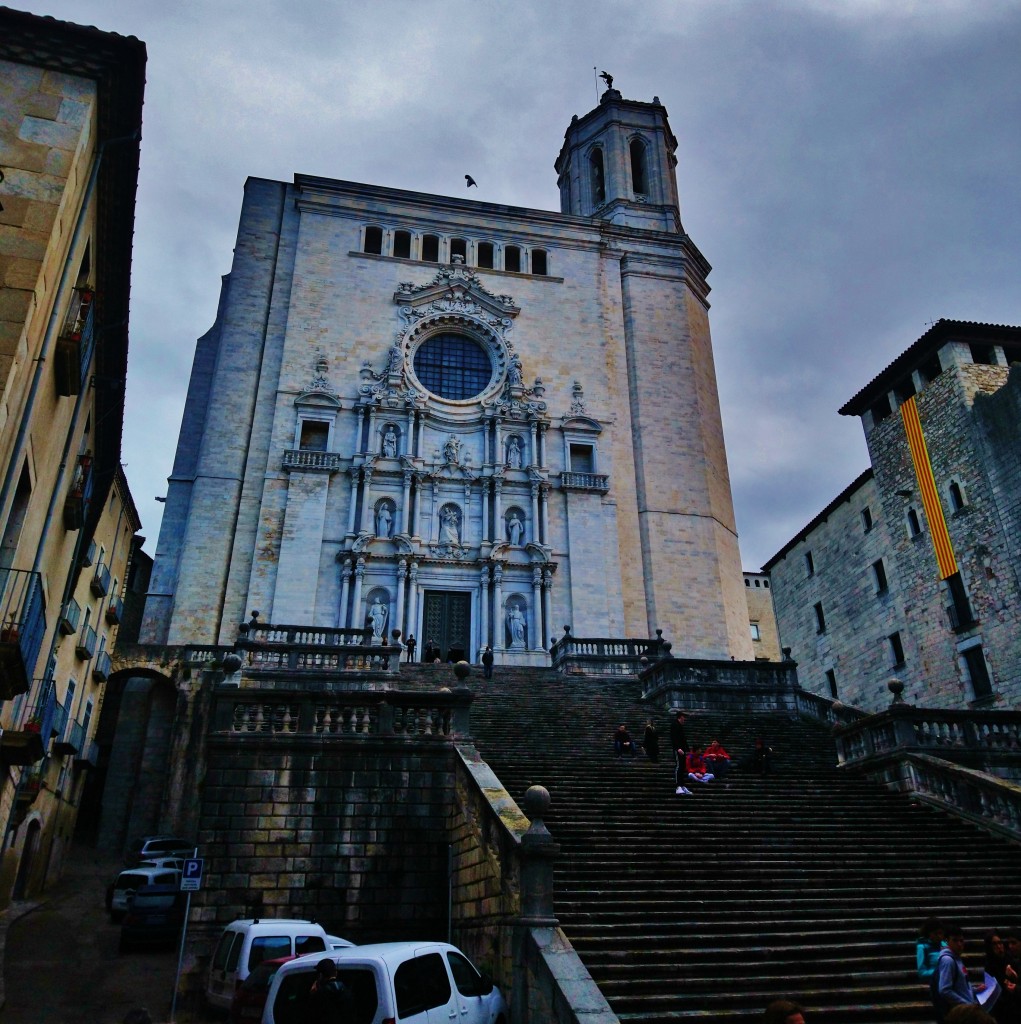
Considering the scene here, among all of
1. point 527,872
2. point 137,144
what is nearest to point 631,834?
point 527,872

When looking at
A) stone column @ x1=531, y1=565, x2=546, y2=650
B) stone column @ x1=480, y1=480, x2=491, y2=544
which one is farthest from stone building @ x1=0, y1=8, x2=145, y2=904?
stone column @ x1=531, y1=565, x2=546, y2=650

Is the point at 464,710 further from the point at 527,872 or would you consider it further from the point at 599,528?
the point at 599,528

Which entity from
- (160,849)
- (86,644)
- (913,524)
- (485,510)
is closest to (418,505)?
(485,510)

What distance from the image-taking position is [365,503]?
27.7 m

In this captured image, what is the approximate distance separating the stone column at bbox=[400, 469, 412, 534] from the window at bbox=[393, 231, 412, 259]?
10640 millimetres

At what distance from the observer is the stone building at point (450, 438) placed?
26.8m

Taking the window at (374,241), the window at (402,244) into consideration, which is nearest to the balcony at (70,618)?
the window at (374,241)

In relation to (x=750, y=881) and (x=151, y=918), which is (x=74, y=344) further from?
(x=750, y=881)

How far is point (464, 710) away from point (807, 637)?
25544 millimetres

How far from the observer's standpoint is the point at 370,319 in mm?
31078

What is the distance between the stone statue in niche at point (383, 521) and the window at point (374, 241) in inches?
449

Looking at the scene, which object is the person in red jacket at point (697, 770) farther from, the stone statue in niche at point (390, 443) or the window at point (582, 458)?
the window at point (582, 458)

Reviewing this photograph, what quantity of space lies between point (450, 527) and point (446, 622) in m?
3.33

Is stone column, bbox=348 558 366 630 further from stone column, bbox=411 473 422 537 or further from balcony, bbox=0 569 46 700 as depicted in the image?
balcony, bbox=0 569 46 700
